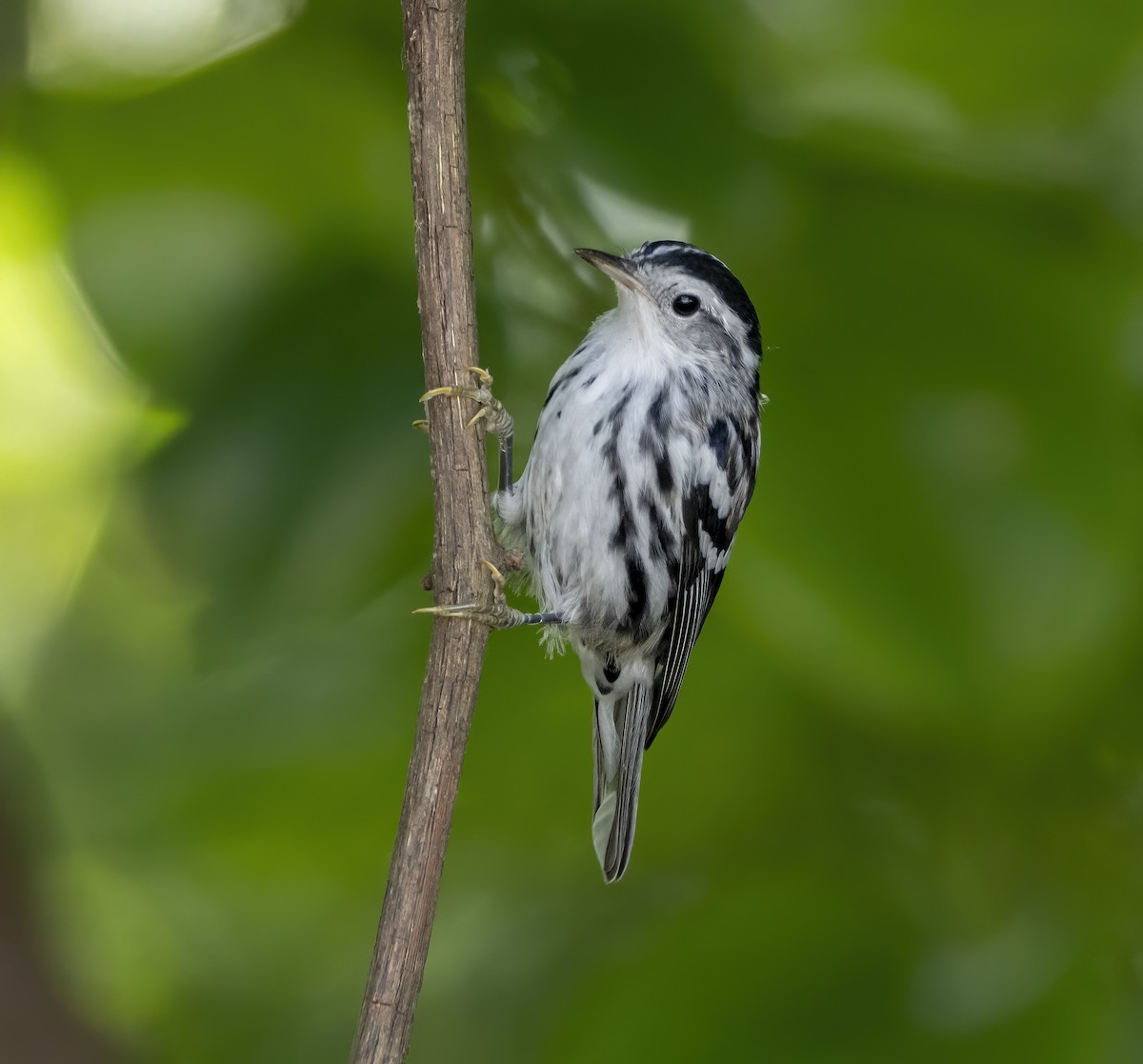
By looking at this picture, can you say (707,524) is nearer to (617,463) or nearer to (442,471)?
(617,463)

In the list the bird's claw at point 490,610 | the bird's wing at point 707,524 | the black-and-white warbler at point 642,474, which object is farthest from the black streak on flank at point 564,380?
the bird's claw at point 490,610

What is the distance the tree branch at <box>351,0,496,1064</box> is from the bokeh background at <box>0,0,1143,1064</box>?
304 millimetres

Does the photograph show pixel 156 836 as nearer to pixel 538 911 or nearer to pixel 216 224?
pixel 538 911

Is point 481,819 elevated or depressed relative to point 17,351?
depressed

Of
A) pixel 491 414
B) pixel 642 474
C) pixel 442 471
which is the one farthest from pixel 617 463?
pixel 442 471

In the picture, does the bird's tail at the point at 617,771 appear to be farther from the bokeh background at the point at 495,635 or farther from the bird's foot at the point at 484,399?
the bird's foot at the point at 484,399

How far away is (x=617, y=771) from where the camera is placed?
4.36ft

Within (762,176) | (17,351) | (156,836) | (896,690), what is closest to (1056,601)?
(896,690)

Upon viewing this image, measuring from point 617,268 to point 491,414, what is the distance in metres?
0.18

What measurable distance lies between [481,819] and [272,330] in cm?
53

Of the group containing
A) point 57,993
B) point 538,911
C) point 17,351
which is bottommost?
point 57,993

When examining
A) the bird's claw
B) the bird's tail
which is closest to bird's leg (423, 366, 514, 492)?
the bird's claw

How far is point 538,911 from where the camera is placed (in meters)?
1.30

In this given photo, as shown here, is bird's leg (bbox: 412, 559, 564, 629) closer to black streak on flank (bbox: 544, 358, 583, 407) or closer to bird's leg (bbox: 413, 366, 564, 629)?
bird's leg (bbox: 413, 366, 564, 629)
